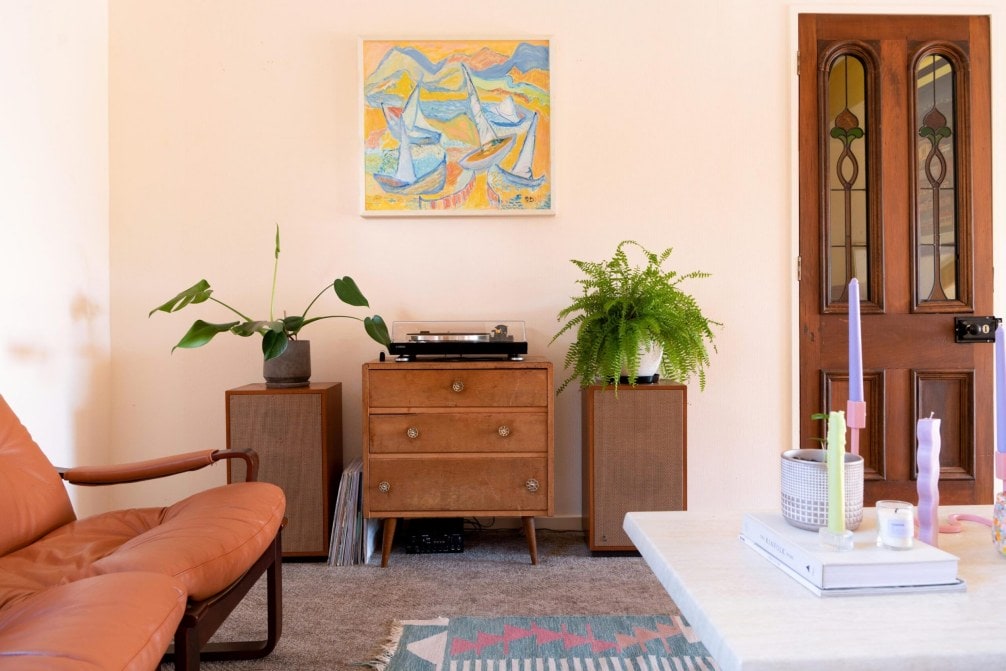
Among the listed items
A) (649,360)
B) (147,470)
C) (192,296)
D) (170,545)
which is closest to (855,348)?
(170,545)

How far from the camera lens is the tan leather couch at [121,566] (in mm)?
1021

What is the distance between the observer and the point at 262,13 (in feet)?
9.67

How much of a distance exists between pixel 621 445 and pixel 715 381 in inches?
25.3

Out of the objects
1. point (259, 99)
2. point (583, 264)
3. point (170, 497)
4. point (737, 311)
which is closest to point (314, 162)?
point (259, 99)

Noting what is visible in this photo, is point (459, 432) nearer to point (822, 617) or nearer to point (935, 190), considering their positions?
point (822, 617)

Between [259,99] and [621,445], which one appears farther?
[259,99]

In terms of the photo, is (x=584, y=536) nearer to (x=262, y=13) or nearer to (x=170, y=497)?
(x=170, y=497)

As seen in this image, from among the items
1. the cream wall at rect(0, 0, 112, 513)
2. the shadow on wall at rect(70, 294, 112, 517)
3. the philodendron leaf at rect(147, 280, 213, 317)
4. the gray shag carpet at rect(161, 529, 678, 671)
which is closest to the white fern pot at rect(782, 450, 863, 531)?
the gray shag carpet at rect(161, 529, 678, 671)

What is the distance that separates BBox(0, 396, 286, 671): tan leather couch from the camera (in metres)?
1.02

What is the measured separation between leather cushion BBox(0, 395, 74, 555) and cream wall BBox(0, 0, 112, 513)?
673 mm

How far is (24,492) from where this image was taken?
1.69 meters

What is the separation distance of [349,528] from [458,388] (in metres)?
0.66

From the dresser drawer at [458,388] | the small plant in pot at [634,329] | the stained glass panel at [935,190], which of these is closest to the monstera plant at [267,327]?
the dresser drawer at [458,388]

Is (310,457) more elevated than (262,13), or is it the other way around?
(262,13)
